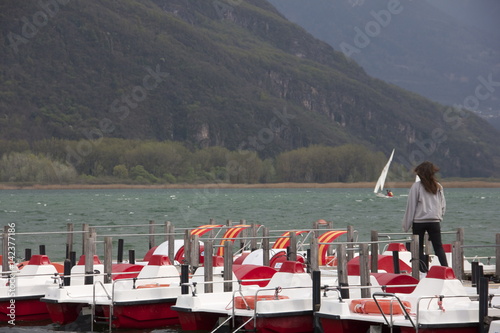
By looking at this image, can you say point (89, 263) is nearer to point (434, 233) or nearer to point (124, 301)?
point (124, 301)

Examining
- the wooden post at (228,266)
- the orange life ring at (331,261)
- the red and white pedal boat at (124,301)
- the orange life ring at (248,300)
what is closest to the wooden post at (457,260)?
the orange life ring at (248,300)

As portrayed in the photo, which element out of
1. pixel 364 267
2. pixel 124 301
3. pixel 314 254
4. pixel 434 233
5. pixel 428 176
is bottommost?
pixel 124 301

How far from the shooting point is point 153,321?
1948cm

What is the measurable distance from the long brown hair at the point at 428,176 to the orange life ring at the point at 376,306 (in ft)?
10.9

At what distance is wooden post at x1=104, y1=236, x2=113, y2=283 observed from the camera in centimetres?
2075

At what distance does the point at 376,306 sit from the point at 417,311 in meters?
1.04

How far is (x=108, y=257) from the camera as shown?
21.1 metres

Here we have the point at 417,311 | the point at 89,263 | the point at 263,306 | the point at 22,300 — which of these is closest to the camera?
the point at 417,311

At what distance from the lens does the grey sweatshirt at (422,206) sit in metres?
18.5

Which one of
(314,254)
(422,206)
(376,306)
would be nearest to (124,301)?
(314,254)

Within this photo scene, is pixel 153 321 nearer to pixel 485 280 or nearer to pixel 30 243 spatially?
pixel 485 280

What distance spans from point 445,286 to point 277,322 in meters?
3.05

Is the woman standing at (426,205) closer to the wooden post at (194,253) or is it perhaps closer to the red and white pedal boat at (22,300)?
the wooden post at (194,253)

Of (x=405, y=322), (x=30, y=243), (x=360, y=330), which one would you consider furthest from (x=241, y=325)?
(x=30, y=243)
